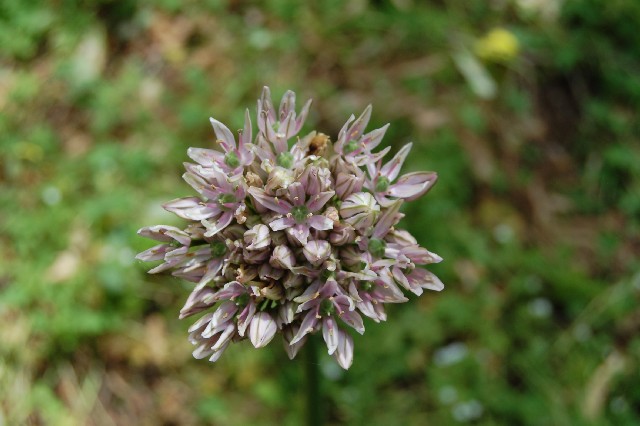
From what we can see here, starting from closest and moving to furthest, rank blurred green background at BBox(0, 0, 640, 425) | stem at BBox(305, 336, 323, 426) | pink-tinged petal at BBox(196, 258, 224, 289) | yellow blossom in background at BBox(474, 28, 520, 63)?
pink-tinged petal at BBox(196, 258, 224, 289) < stem at BBox(305, 336, 323, 426) < blurred green background at BBox(0, 0, 640, 425) < yellow blossom in background at BBox(474, 28, 520, 63)

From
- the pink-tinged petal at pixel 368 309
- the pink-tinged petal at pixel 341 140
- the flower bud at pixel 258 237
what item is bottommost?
the pink-tinged petal at pixel 368 309

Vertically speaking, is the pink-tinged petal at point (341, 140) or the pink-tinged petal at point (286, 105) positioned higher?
the pink-tinged petal at point (286, 105)

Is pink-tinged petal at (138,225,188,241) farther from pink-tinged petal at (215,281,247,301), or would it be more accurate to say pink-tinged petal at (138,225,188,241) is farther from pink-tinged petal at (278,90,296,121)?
pink-tinged petal at (278,90,296,121)

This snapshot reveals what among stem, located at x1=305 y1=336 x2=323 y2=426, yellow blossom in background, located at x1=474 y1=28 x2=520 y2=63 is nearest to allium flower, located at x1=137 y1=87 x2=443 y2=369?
stem, located at x1=305 y1=336 x2=323 y2=426

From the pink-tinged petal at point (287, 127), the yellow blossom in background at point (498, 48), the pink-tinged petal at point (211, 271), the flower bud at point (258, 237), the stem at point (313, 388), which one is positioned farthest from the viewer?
the yellow blossom in background at point (498, 48)

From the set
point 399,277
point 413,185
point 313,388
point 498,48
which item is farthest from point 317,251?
point 498,48

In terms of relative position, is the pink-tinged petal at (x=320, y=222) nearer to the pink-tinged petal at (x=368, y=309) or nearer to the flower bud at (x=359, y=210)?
the flower bud at (x=359, y=210)

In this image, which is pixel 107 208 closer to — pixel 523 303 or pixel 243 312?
pixel 243 312

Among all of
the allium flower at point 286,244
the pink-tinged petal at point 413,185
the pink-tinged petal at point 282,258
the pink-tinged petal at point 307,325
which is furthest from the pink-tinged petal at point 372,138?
the pink-tinged petal at point 307,325

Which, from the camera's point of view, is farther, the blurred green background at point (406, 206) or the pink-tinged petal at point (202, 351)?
the blurred green background at point (406, 206)
